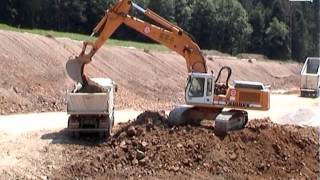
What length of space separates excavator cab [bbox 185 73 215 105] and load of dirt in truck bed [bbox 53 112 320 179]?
1053 mm

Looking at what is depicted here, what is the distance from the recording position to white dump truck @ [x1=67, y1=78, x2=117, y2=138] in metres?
20.8

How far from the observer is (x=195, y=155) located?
18.0 m

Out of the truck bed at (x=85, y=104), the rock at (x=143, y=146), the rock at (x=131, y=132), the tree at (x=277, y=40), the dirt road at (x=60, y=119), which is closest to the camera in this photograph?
the rock at (x=143, y=146)

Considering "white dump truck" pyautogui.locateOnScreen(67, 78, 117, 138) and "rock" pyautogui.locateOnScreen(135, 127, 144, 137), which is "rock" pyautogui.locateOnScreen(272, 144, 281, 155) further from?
"white dump truck" pyautogui.locateOnScreen(67, 78, 117, 138)

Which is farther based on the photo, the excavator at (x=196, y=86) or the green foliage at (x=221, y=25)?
the green foliage at (x=221, y=25)

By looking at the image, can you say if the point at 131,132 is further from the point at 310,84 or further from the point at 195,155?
the point at 310,84

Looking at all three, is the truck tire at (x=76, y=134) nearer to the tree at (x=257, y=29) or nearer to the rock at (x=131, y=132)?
the rock at (x=131, y=132)

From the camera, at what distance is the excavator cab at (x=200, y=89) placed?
20875mm

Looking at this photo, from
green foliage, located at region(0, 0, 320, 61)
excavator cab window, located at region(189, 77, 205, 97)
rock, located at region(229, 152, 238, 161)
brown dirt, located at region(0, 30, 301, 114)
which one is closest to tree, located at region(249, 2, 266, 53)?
green foliage, located at region(0, 0, 320, 61)

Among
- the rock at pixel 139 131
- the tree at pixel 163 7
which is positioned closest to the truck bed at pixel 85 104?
the rock at pixel 139 131

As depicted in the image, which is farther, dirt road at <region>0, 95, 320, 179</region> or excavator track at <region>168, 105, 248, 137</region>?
excavator track at <region>168, 105, 248, 137</region>

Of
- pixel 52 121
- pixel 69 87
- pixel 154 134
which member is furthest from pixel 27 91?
pixel 154 134

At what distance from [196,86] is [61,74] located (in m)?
15.4

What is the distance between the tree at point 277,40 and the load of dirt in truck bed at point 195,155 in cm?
8656
